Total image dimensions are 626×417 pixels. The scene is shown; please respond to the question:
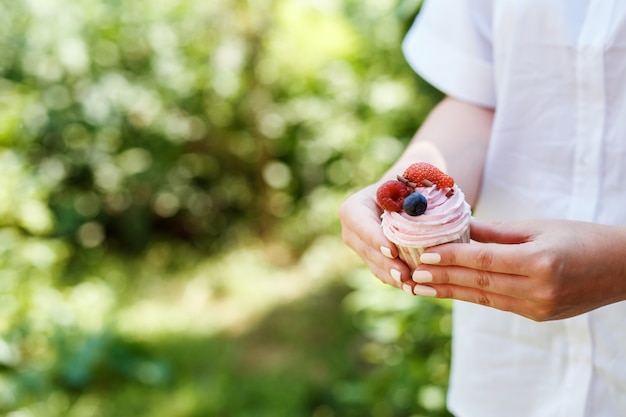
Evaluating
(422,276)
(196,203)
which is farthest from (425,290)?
(196,203)

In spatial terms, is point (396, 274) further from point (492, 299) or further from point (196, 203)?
point (196, 203)

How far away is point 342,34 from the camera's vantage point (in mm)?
3477

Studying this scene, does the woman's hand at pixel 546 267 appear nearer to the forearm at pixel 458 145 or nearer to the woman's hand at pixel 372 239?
the woman's hand at pixel 372 239

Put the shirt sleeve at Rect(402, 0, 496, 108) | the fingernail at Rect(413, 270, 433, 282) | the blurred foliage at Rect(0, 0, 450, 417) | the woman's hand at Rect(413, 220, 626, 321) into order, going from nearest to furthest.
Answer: the woman's hand at Rect(413, 220, 626, 321) < the fingernail at Rect(413, 270, 433, 282) < the shirt sleeve at Rect(402, 0, 496, 108) < the blurred foliage at Rect(0, 0, 450, 417)

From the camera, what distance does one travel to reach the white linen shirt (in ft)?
3.39

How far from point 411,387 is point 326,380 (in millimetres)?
741

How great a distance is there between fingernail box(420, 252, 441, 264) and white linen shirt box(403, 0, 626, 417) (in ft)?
0.84

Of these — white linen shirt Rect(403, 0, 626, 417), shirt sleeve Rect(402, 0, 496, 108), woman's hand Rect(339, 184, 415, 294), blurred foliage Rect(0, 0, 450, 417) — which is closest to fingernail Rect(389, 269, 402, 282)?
woman's hand Rect(339, 184, 415, 294)

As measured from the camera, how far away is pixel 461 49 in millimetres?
1221

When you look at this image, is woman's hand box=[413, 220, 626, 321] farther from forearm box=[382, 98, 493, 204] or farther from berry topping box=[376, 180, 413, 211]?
forearm box=[382, 98, 493, 204]

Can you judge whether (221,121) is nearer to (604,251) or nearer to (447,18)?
(447,18)

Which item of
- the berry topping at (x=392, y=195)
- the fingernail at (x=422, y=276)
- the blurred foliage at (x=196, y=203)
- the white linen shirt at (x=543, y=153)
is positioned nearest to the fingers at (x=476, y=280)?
the fingernail at (x=422, y=276)

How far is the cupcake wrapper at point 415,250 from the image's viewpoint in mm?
1003

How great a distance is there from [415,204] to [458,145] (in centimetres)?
26
